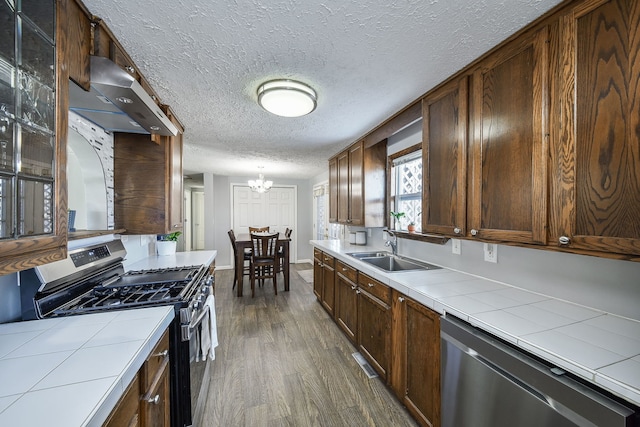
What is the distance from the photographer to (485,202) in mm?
1395

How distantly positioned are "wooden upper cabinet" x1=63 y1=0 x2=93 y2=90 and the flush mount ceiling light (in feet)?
2.95

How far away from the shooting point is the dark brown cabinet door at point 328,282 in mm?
2963

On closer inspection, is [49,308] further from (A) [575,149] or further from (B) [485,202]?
(A) [575,149]

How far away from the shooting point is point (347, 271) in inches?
98.1

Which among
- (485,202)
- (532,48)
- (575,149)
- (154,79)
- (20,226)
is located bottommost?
(20,226)

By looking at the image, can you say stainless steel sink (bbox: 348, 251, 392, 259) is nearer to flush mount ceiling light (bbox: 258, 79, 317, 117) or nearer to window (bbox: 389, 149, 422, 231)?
window (bbox: 389, 149, 422, 231)

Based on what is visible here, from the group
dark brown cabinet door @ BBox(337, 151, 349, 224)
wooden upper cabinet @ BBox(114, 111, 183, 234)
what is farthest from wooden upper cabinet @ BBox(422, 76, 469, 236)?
wooden upper cabinet @ BBox(114, 111, 183, 234)

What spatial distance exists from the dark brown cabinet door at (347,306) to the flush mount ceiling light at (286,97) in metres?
1.61

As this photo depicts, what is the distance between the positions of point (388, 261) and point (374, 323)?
75cm

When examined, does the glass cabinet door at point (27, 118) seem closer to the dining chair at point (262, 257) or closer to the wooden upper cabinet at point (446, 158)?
the wooden upper cabinet at point (446, 158)

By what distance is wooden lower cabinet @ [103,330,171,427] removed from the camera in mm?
783

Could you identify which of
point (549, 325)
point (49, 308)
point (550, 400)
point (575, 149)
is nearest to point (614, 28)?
point (575, 149)

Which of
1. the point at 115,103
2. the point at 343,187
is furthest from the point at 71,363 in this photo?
the point at 343,187

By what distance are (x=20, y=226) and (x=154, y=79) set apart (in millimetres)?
1303
